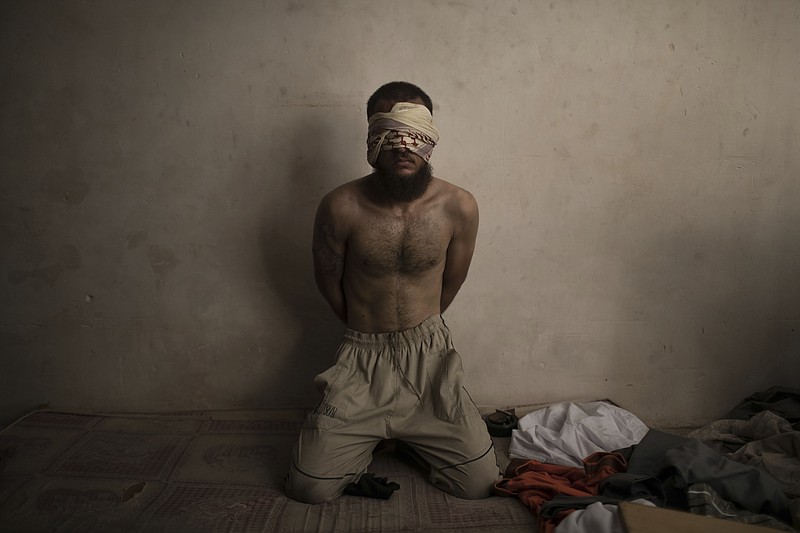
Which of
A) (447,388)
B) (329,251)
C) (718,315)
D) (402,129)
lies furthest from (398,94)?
(718,315)

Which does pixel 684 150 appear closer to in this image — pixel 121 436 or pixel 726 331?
pixel 726 331

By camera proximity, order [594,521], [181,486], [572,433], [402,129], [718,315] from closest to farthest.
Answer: [594,521], [402,129], [181,486], [572,433], [718,315]

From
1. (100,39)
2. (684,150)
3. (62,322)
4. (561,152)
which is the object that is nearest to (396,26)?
(561,152)

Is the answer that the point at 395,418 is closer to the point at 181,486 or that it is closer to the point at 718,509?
the point at 181,486

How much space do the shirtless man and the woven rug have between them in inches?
Result: 4.1

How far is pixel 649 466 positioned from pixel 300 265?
5.97 ft

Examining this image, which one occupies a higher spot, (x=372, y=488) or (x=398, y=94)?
(x=398, y=94)

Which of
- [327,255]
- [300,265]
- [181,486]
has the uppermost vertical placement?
[327,255]

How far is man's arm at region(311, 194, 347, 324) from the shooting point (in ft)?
8.00

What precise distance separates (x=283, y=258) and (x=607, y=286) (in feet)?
5.58

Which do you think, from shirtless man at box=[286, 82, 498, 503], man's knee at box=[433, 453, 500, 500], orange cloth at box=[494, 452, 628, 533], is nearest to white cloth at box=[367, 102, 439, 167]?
shirtless man at box=[286, 82, 498, 503]

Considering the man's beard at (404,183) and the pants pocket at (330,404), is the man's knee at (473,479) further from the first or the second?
the man's beard at (404,183)

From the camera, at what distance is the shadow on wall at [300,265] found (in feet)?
9.31

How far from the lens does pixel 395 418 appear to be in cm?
242
